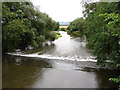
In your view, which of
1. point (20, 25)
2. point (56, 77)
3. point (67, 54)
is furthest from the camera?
point (67, 54)

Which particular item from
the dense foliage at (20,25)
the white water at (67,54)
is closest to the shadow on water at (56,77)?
the white water at (67,54)

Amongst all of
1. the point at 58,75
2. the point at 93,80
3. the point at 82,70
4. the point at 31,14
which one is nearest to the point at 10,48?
the point at 31,14

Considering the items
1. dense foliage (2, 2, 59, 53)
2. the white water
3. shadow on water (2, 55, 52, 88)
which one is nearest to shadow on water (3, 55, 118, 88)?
shadow on water (2, 55, 52, 88)

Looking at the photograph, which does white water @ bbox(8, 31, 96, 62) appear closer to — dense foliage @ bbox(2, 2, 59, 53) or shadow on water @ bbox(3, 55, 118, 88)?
dense foliage @ bbox(2, 2, 59, 53)

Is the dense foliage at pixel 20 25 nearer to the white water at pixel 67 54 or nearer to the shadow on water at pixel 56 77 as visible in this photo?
the white water at pixel 67 54

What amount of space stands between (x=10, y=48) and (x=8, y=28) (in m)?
1.83

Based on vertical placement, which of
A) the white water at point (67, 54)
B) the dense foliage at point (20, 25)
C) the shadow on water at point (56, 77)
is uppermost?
the dense foliage at point (20, 25)

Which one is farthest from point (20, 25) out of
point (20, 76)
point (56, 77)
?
point (56, 77)

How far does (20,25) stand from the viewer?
8430 mm

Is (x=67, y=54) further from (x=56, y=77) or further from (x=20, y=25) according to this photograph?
(x=56, y=77)

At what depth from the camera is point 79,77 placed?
5457mm

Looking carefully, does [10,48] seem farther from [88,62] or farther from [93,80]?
[93,80]

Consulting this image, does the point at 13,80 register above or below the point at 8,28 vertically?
below

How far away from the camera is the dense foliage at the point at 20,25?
802 cm
